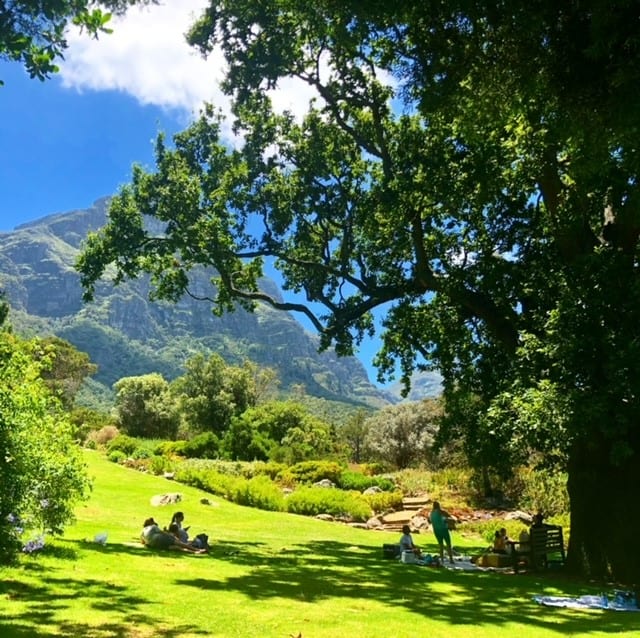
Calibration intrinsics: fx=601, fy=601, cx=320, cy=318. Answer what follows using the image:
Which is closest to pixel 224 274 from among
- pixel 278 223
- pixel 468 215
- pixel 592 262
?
pixel 278 223

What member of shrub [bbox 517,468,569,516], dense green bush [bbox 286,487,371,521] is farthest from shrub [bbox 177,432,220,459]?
shrub [bbox 517,468,569,516]

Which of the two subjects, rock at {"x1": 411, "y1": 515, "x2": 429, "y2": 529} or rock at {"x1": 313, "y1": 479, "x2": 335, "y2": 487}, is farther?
rock at {"x1": 313, "y1": 479, "x2": 335, "y2": 487}

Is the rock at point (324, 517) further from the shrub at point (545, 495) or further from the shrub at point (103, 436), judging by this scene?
the shrub at point (103, 436)

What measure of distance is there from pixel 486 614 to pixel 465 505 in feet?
59.7

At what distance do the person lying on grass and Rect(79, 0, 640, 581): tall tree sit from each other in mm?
6618

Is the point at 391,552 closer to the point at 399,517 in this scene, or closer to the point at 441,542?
the point at 441,542

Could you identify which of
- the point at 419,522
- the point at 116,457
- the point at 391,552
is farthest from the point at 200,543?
the point at 116,457

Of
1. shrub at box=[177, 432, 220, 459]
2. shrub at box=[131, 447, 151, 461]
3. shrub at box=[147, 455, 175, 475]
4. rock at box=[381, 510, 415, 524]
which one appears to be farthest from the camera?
shrub at box=[177, 432, 220, 459]

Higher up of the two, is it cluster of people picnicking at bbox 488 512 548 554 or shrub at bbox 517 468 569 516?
shrub at bbox 517 468 569 516

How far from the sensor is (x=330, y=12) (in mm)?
7867

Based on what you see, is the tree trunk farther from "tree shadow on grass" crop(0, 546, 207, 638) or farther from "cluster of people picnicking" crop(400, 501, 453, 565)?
"tree shadow on grass" crop(0, 546, 207, 638)

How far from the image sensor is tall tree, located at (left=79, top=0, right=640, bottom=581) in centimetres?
610

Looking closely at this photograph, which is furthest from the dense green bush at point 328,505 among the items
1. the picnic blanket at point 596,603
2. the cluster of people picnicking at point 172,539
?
the picnic blanket at point 596,603

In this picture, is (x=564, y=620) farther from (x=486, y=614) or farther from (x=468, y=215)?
(x=468, y=215)
